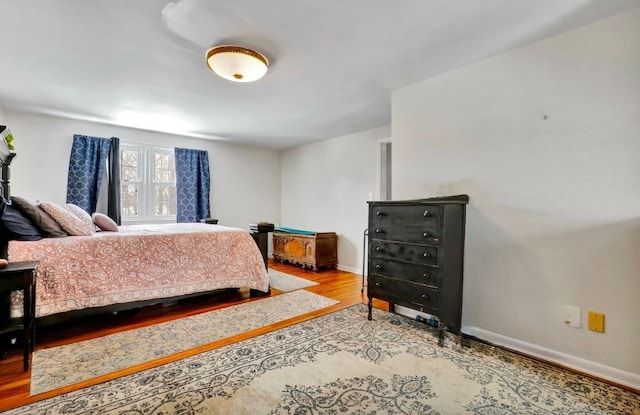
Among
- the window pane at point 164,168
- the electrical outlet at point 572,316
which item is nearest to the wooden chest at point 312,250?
the window pane at point 164,168

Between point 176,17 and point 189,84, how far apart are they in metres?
1.12

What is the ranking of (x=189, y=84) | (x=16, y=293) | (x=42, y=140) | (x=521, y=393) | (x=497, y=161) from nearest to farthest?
(x=521, y=393)
(x=16, y=293)
(x=497, y=161)
(x=189, y=84)
(x=42, y=140)

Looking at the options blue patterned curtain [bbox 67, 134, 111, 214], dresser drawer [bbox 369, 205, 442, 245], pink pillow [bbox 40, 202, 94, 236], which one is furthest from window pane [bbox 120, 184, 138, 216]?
dresser drawer [bbox 369, 205, 442, 245]

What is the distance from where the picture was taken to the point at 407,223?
245 centimetres

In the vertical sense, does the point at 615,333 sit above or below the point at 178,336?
above

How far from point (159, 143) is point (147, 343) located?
11.8 ft

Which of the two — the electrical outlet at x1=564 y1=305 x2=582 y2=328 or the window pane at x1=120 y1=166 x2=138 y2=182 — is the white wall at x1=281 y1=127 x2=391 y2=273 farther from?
the electrical outlet at x1=564 y1=305 x2=582 y2=328

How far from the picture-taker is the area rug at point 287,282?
155 inches

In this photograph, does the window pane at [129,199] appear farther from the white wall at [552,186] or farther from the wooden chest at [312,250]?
the white wall at [552,186]

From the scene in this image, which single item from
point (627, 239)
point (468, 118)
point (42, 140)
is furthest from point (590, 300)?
point (42, 140)

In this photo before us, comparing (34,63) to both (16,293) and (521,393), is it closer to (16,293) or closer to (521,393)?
(16,293)

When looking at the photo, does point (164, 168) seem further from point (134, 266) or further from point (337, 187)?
point (337, 187)

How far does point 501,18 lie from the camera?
191 cm

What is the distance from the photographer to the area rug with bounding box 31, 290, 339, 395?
1.92 m
